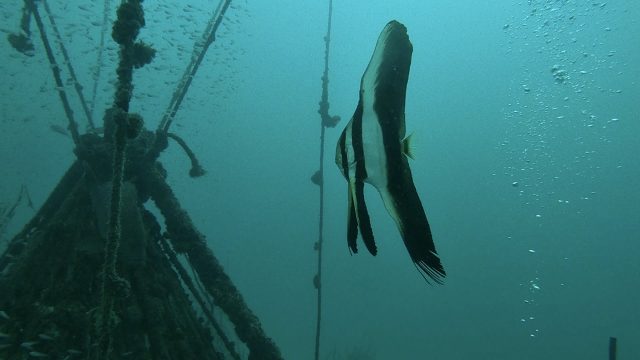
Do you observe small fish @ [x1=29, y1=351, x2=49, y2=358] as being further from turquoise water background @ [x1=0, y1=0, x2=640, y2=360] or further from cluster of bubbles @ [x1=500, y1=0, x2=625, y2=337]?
turquoise water background @ [x1=0, y1=0, x2=640, y2=360]

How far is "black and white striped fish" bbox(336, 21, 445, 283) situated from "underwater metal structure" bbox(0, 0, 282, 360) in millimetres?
1949

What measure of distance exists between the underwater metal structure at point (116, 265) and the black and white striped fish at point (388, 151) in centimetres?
195

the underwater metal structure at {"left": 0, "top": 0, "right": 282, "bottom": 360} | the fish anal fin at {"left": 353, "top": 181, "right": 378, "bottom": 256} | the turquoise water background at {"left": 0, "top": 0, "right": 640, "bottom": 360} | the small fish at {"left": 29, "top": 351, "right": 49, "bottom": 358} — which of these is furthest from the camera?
the turquoise water background at {"left": 0, "top": 0, "right": 640, "bottom": 360}

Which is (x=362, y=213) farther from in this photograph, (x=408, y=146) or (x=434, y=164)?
(x=434, y=164)

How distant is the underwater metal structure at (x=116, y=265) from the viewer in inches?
102

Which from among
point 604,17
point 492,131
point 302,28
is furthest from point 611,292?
point 302,28

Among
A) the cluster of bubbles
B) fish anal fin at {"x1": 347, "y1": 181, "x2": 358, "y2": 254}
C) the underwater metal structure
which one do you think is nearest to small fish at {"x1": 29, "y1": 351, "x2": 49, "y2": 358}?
the underwater metal structure

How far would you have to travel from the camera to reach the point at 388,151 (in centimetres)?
89

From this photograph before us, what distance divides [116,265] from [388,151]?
338cm

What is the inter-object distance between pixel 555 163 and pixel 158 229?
78.2 metres

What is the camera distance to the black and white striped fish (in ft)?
2.66

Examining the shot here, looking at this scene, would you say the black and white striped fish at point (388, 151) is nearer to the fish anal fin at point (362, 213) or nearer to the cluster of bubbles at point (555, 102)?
the fish anal fin at point (362, 213)

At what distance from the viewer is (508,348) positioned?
53.2 m

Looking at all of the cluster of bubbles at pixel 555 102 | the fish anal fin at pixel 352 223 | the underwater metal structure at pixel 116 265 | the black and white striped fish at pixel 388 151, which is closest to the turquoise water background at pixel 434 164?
the cluster of bubbles at pixel 555 102
